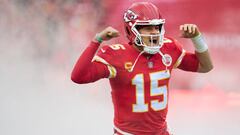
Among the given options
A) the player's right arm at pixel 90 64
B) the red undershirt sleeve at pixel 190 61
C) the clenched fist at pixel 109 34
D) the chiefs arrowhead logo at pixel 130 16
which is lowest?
the red undershirt sleeve at pixel 190 61

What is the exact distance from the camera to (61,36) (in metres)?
3.29

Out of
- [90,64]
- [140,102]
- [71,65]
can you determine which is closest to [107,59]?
[90,64]

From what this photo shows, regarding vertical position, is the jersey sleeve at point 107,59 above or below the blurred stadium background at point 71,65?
above

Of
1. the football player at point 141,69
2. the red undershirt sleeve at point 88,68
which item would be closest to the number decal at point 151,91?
the football player at point 141,69

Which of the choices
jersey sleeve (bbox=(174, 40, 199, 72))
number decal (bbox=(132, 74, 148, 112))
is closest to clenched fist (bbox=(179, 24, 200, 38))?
jersey sleeve (bbox=(174, 40, 199, 72))

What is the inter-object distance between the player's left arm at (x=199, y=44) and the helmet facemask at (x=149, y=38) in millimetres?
80

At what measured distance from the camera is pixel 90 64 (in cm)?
197

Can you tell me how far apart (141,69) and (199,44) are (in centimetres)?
22

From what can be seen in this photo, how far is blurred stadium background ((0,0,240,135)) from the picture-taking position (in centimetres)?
318

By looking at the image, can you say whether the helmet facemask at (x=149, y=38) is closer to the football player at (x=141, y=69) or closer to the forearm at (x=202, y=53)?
the football player at (x=141, y=69)

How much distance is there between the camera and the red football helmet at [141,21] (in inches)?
79.6

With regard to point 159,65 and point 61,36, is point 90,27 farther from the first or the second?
point 159,65

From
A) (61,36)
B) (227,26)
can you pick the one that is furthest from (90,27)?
(227,26)

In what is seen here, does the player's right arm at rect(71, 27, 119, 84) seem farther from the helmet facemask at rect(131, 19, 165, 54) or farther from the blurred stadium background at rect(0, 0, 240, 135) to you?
the blurred stadium background at rect(0, 0, 240, 135)
